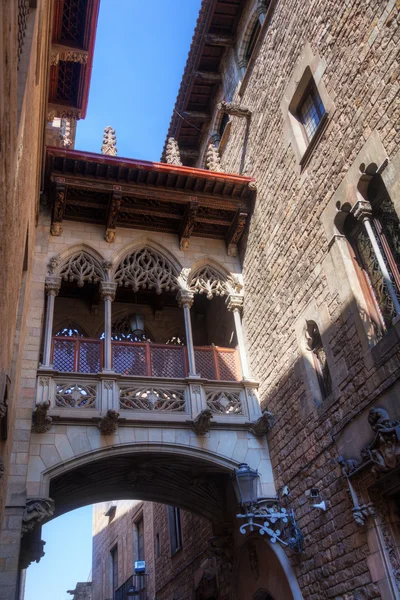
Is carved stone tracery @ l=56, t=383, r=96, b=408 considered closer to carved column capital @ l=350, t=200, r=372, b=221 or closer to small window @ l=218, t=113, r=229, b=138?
carved column capital @ l=350, t=200, r=372, b=221

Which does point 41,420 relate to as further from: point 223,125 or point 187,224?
point 223,125

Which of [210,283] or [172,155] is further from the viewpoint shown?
[172,155]

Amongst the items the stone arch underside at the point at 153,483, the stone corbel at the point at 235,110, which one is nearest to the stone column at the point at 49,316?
the stone arch underside at the point at 153,483

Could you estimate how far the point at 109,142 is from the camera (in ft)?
35.8

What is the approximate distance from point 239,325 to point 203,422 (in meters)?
2.32

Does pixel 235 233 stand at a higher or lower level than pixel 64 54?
lower

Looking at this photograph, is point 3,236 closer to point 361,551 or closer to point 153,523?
point 361,551

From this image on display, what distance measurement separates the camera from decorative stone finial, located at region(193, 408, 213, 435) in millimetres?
8445

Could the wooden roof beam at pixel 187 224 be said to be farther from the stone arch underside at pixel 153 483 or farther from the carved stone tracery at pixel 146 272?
the stone arch underside at pixel 153 483

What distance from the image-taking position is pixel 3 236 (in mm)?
4766

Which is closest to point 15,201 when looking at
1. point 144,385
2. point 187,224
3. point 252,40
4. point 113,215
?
point 144,385

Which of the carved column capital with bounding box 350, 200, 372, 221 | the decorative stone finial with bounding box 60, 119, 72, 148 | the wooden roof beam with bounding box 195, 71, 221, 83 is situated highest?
the wooden roof beam with bounding box 195, 71, 221, 83

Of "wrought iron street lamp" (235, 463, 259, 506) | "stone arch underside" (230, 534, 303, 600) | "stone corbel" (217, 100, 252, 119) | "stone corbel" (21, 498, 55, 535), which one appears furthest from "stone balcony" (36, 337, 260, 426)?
"stone corbel" (217, 100, 252, 119)

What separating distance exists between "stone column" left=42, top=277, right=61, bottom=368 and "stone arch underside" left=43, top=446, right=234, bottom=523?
5.91 feet
